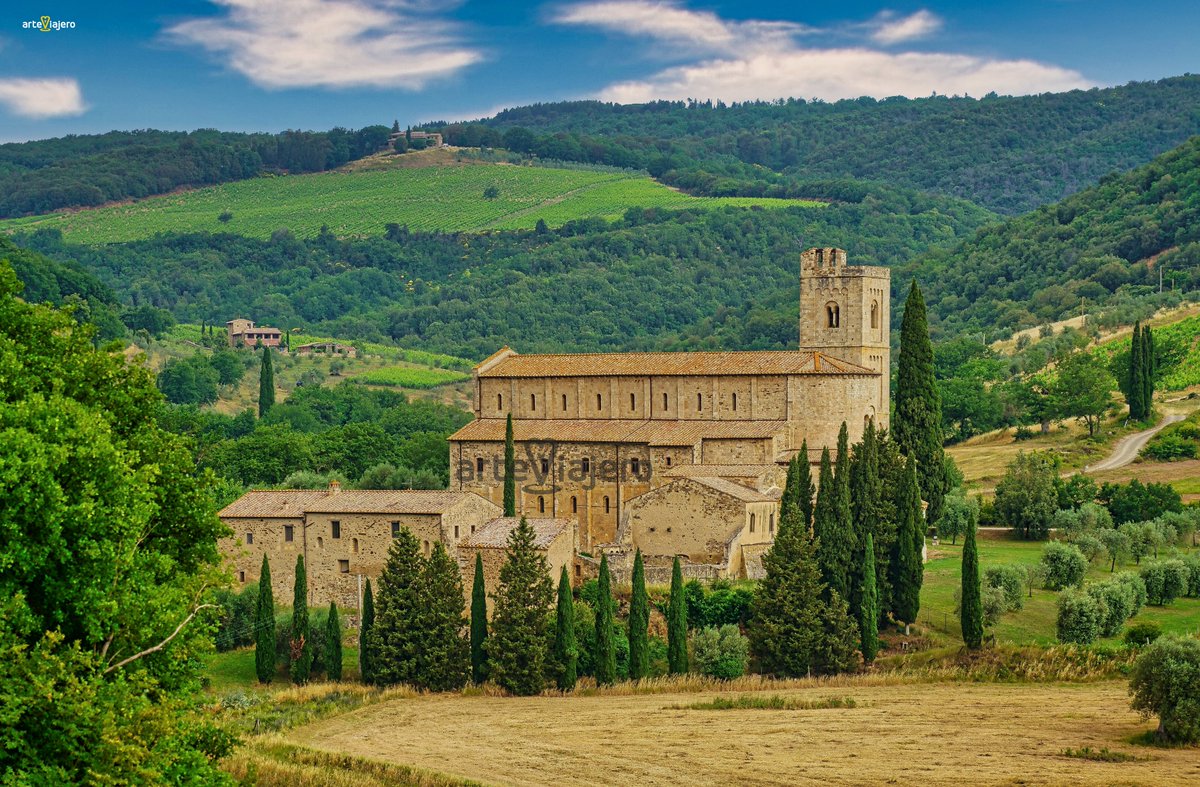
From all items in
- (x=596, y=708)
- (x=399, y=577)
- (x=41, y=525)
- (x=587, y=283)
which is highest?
(x=587, y=283)

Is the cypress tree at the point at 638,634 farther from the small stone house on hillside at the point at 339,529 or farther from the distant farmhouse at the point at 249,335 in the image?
the distant farmhouse at the point at 249,335

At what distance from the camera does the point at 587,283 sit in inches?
6373

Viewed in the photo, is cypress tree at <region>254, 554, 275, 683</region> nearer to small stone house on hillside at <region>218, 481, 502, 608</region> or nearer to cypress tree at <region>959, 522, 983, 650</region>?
small stone house on hillside at <region>218, 481, 502, 608</region>

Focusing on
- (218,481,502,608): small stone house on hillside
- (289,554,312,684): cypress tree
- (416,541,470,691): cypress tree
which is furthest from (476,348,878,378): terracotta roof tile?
(289,554,312,684): cypress tree

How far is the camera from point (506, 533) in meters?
51.4

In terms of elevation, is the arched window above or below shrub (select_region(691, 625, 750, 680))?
above

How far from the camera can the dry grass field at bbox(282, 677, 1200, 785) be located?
3506cm

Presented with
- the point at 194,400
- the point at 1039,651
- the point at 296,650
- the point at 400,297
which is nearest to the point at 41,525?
the point at 296,650

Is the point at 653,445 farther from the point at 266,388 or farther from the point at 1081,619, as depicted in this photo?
the point at 266,388

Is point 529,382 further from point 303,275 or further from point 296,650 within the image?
point 303,275

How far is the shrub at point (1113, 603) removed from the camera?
158 ft

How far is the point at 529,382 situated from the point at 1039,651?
24449mm

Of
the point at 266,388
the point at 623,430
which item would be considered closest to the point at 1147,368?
the point at 623,430

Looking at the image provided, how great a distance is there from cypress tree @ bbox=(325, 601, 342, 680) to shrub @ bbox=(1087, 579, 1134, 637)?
22283 millimetres
